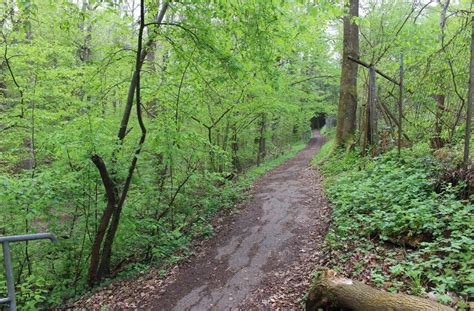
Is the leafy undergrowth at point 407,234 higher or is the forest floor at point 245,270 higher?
the leafy undergrowth at point 407,234

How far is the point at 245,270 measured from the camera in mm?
4984

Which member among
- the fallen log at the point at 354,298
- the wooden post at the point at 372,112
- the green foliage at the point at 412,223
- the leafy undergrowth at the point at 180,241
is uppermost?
the wooden post at the point at 372,112

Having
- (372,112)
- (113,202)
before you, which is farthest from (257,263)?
(372,112)

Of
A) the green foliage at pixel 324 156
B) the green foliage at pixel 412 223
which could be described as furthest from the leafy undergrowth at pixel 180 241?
the green foliage at pixel 324 156

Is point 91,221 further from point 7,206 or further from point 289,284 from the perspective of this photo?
point 289,284

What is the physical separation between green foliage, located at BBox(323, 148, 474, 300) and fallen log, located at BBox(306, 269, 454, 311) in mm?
351

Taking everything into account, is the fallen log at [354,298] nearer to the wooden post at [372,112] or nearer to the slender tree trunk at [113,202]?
the slender tree trunk at [113,202]

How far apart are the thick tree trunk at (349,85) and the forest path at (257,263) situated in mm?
4212

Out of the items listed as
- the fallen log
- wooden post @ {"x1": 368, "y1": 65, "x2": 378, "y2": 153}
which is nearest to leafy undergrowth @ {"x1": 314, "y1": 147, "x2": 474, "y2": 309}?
the fallen log

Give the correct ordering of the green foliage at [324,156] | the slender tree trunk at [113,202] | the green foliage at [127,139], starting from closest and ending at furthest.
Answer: the green foliage at [127,139], the slender tree trunk at [113,202], the green foliage at [324,156]

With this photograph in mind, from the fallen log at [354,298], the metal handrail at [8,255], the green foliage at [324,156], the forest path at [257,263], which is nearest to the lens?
the metal handrail at [8,255]

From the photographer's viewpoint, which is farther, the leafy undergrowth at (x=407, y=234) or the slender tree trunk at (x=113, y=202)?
the slender tree trunk at (x=113, y=202)

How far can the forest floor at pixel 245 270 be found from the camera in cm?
A: 429

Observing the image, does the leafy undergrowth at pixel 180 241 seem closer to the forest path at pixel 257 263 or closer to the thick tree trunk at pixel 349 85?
the forest path at pixel 257 263
